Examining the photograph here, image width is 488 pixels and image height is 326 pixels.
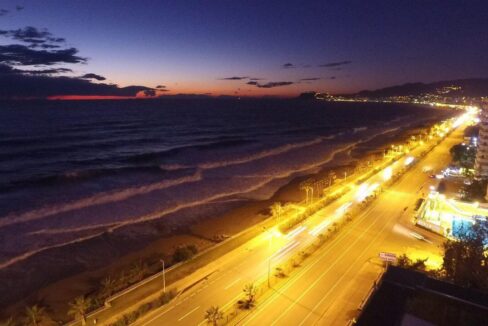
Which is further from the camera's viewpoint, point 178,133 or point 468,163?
point 178,133

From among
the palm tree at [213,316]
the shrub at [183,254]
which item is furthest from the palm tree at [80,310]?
the shrub at [183,254]

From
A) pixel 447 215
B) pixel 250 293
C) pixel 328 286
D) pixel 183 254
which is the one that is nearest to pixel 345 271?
pixel 328 286

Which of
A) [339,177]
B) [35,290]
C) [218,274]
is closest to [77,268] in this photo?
[35,290]

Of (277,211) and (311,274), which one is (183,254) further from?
(277,211)

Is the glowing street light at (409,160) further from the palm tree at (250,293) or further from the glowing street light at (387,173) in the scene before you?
the palm tree at (250,293)

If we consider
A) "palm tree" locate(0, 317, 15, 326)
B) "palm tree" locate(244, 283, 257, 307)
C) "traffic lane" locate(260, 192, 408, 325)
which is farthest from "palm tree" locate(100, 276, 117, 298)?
"traffic lane" locate(260, 192, 408, 325)

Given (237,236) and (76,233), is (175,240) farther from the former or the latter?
(76,233)

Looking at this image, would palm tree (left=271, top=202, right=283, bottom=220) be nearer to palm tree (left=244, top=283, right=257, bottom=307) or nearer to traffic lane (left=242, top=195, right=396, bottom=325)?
traffic lane (left=242, top=195, right=396, bottom=325)
